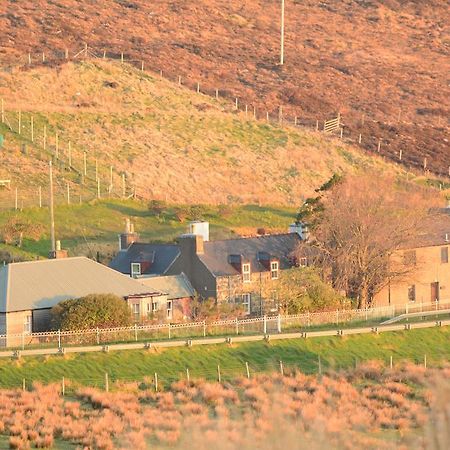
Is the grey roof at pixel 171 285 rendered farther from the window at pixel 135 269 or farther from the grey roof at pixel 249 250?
the window at pixel 135 269

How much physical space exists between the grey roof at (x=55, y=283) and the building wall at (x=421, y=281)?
11920mm

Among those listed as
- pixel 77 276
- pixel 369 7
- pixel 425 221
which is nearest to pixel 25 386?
pixel 77 276

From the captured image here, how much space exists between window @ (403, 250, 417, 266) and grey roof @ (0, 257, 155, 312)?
12729 millimetres

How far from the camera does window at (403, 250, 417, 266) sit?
57075 mm

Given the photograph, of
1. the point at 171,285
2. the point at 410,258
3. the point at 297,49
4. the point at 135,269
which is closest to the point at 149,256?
the point at 135,269

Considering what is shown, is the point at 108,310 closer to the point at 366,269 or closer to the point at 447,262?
the point at 366,269

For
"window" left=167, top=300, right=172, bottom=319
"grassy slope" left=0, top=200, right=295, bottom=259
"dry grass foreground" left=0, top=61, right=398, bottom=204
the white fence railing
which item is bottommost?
the white fence railing

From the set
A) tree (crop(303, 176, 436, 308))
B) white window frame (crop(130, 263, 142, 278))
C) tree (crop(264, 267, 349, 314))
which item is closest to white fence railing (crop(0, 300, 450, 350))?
tree (crop(264, 267, 349, 314))

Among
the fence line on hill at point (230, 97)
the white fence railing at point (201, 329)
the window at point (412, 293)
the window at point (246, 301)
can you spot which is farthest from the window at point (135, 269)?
the fence line on hill at point (230, 97)

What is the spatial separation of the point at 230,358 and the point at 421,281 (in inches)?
690

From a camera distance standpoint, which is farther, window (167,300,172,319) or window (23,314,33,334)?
window (167,300,172,319)

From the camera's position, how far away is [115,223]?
217ft

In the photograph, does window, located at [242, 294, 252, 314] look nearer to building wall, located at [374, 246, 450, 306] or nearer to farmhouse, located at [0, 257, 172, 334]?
farmhouse, located at [0, 257, 172, 334]

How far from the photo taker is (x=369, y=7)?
135000mm
